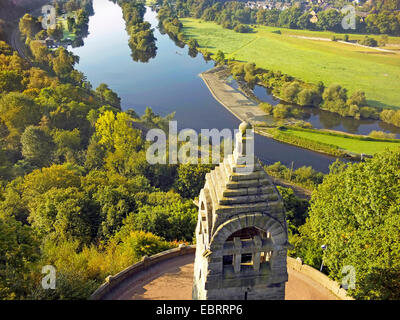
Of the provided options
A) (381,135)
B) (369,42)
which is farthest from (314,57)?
(381,135)

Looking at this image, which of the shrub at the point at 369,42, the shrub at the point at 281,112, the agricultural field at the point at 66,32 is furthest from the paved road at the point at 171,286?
the shrub at the point at 369,42

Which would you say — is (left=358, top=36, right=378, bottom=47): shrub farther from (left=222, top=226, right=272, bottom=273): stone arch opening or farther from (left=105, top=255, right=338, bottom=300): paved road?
(left=222, top=226, right=272, bottom=273): stone arch opening

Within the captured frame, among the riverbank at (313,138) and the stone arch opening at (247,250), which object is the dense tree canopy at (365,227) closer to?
the stone arch opening at (247,250)

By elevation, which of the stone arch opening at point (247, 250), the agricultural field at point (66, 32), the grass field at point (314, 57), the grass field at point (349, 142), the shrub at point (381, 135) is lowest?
the grass field at point (349, 142)

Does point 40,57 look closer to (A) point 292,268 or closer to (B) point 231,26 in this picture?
(A) point 292,268

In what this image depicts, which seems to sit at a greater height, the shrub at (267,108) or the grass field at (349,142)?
the shrub at (267,108)

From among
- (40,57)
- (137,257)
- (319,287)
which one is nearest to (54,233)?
(137,257)
